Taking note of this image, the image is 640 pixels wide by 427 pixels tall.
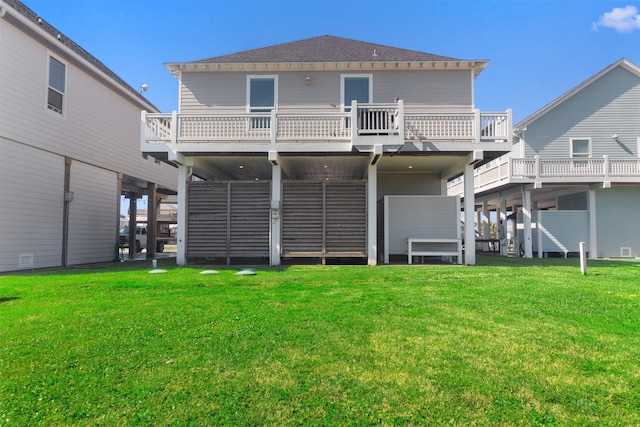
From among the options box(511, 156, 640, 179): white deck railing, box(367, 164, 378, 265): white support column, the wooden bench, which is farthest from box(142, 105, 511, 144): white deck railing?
box(511, 156, 640, 179): white deck railing

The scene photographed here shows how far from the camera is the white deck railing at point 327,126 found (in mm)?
9656

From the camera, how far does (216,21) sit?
1491 cm

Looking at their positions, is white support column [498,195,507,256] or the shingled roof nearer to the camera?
the shingled roof

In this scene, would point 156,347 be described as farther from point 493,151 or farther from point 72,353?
Result: point 493,151

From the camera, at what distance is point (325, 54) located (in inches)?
476

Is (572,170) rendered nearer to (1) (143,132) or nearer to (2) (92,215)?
(1) (143,132)

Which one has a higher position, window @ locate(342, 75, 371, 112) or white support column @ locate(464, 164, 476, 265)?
window @ locate(342, 75, 371, 112)

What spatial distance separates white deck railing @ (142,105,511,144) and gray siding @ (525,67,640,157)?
7444 millimetres

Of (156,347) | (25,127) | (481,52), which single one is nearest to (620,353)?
(156,347)

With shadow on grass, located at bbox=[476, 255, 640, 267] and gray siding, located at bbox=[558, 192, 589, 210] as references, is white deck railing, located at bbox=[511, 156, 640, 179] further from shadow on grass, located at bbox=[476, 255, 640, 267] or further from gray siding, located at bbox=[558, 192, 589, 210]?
shadow on grass, located at bbox=[476, 255, 640, 267]

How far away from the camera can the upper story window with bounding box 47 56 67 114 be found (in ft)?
33.9

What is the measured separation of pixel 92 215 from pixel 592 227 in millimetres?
20203

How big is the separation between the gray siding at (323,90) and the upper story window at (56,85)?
3.59 meters

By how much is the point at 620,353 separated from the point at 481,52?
37.8 feet
